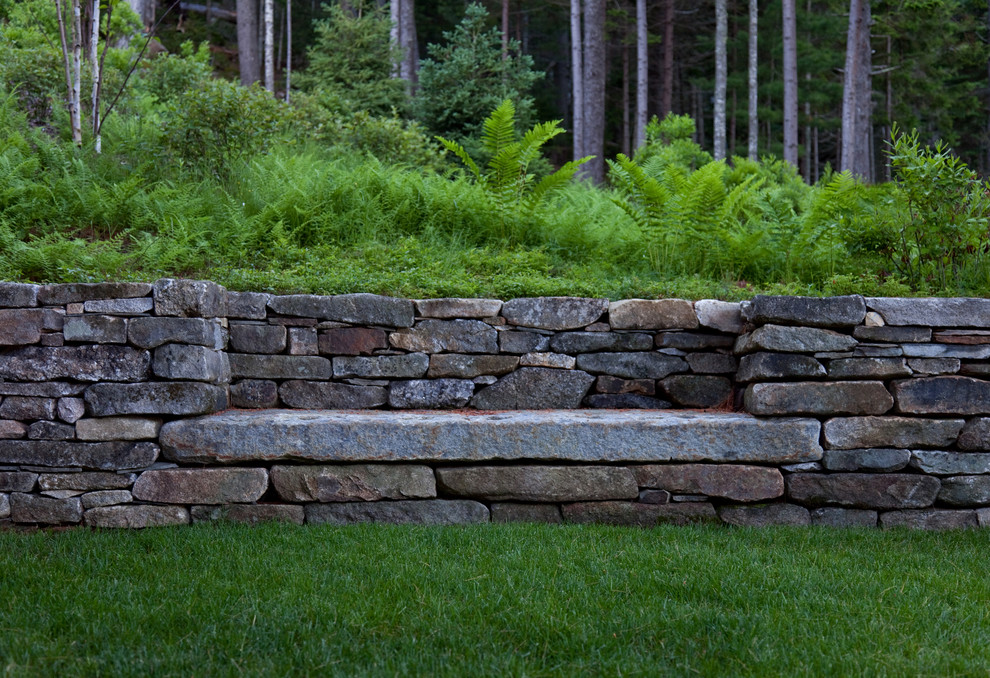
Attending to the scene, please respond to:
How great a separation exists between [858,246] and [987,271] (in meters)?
0.91

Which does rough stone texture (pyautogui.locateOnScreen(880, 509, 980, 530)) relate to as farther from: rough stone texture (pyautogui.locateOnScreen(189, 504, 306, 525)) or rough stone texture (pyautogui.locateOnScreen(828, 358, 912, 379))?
rough stone texture (pyautogui.locateOnScreen(189, 504, 306, 525))

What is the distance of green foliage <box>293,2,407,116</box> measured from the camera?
48.4 feet

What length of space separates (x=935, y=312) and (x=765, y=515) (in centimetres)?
166

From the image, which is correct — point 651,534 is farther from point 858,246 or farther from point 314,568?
point 858,246

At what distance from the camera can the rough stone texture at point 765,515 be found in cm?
480

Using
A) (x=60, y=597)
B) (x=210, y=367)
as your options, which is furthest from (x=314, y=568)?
(x=210, y=367)

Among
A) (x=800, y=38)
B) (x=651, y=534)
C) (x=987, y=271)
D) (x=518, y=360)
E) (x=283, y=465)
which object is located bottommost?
(x=651, y=534)

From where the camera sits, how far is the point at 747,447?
4.78 meters

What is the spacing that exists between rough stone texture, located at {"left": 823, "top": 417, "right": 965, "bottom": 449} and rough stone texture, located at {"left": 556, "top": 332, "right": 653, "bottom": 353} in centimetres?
131

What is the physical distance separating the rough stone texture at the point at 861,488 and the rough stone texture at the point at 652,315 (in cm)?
127

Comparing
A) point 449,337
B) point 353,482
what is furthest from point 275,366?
point 449,337

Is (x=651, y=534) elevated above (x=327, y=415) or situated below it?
below

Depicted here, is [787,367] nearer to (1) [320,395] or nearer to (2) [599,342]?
(2) [599,342]

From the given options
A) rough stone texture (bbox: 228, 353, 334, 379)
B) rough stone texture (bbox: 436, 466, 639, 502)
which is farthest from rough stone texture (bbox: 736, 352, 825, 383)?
rough stone texture (bbox: 228, 353, 334, 379)
